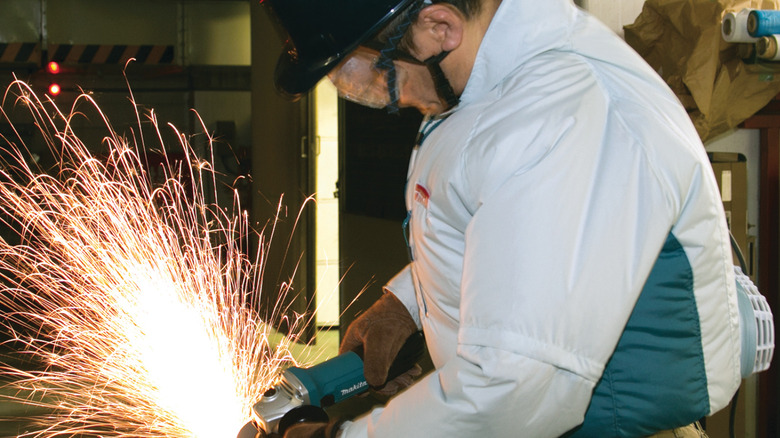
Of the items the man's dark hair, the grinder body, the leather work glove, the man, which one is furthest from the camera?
the leather work glove

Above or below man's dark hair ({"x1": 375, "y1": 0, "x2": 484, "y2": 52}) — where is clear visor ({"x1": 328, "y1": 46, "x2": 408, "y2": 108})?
below

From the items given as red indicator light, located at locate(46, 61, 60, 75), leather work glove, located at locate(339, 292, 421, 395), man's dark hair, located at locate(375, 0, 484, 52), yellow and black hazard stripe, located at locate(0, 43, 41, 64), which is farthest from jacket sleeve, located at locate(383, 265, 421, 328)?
yellow and black hazard stripe, located at locate(0, 43, 41, 64)

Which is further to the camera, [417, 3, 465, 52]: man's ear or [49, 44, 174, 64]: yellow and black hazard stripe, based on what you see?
[49, 44, 174, 64]: yellow and black hazard stripe

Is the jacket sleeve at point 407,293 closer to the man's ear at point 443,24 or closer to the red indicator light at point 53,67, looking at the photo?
the man's ear at point 443,24

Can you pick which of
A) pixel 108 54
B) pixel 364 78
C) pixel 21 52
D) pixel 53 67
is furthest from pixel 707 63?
pixel 21 52

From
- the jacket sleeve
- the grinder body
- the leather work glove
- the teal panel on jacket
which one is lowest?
the grinder body

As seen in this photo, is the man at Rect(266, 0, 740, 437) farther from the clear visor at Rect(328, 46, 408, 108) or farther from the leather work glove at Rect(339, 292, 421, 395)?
the leather work glove at Rect(339, 292, 421, 395)

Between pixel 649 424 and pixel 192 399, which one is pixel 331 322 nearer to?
pixel 192 399

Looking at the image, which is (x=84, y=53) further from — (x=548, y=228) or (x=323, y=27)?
(x=548, y=228)

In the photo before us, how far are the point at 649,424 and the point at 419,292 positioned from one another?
1.75 ft

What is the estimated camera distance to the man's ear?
4.31 feet

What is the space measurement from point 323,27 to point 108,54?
5438 millimetres

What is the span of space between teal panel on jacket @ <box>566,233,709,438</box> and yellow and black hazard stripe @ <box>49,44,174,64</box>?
5924 millimetres

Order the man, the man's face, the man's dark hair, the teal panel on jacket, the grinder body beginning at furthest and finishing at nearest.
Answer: the grinder body → the man's face → the man's dark hair → the teal panel on jacket → the man
